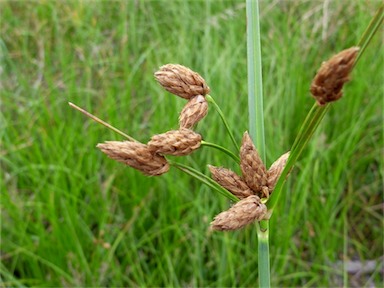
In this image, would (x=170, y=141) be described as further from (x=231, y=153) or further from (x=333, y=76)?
(x=333, y=76)

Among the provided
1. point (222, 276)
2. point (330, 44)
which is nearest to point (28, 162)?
point (222, 276)

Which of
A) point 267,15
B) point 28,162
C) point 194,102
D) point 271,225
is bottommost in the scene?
point 271,225

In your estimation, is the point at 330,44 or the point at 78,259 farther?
the point at 330,44

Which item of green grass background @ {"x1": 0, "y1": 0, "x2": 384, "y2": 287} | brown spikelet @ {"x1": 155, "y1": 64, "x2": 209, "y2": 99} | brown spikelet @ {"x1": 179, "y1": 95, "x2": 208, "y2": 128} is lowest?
green grass background @ {"x1": 0, "y1": 0, "x2": 384, "y2": 287}

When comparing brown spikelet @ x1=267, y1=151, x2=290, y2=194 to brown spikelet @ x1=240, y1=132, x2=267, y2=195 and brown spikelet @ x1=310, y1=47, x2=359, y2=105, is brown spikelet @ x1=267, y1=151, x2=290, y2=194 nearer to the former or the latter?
brown spikelet @ x1=240, y1=132, x2=267, y2=195

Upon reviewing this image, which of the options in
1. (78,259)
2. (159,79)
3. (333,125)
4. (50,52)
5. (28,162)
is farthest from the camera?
(50,52)

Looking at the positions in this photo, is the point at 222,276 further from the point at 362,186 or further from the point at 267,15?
the point at 267,15

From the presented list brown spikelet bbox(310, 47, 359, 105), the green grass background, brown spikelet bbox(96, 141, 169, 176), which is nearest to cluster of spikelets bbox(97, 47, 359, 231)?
brown spikelet bbox(96, 141, 169, 176)
